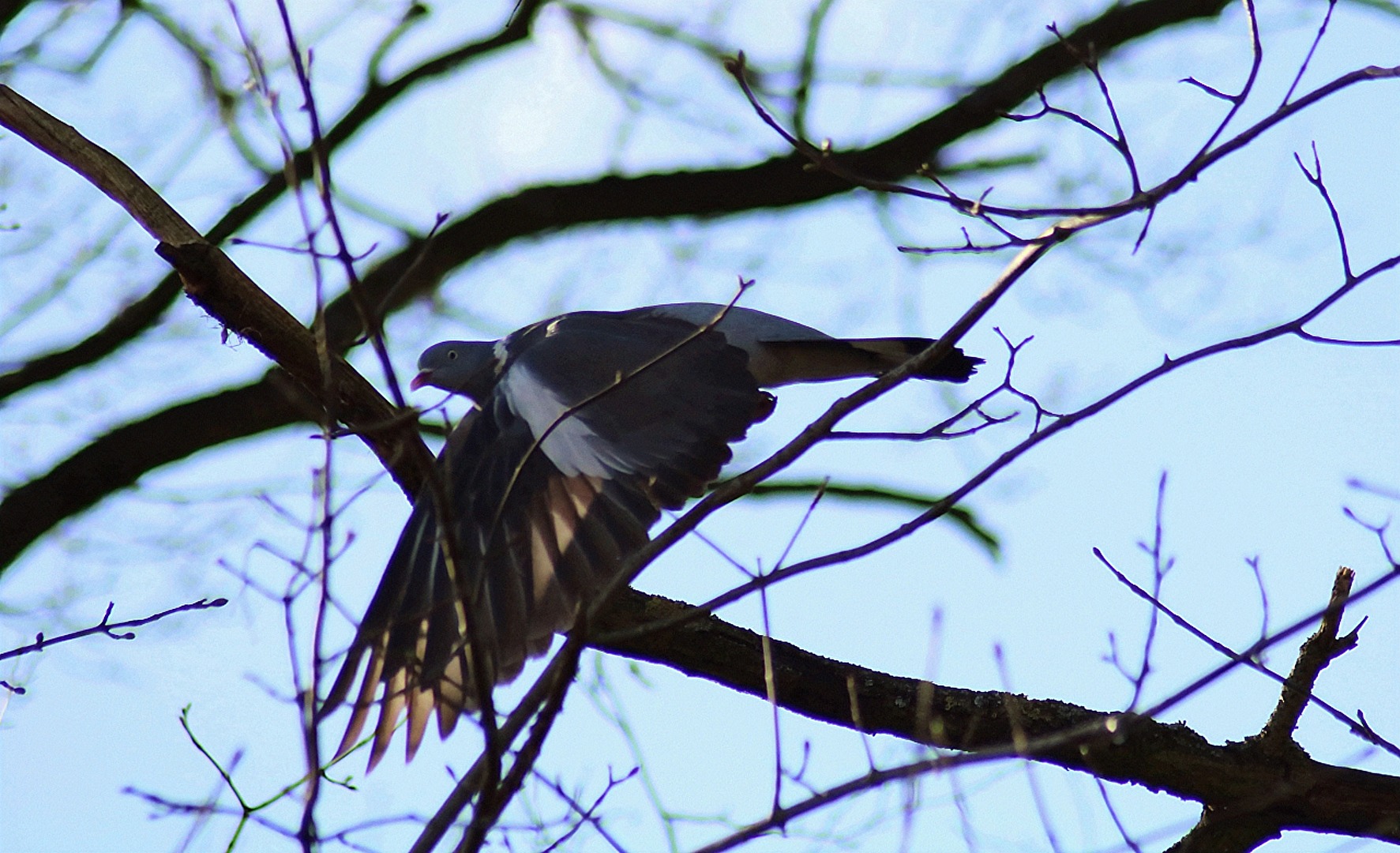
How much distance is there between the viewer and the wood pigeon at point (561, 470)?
2.56 meters

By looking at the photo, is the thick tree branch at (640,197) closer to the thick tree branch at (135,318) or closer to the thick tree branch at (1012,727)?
the thick tree branch at (135,318)

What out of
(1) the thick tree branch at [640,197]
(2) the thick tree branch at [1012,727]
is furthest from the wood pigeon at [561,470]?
(1) the thick tree branch at [640,197]

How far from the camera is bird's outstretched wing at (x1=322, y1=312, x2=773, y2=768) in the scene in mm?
2553

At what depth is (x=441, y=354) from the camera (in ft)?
14.4

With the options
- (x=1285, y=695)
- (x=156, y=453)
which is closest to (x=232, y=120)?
(x=156, y=453)

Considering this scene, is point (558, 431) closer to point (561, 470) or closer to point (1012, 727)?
point (561, 470)

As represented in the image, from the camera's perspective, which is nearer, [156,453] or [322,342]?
[322,342]

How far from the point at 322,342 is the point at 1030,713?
6.11 ft

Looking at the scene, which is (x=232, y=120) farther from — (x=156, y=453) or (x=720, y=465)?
(x=720, y=465)

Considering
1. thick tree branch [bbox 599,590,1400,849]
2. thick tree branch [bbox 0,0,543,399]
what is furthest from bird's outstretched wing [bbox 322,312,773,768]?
thick tree branch [bbox 0,0,543,399]

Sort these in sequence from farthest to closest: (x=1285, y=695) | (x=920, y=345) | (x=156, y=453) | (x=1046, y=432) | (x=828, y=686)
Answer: (x=156, y=453) → (x=920, y=345) → (x=828, y=686) → (x=1285, y=695) → (x=1046, y=432)

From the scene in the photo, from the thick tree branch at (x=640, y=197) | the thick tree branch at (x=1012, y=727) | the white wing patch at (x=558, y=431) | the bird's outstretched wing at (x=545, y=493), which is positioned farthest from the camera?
the thick tree branch at (x=640, y=197)

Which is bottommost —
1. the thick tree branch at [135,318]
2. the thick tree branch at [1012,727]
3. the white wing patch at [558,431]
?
the thick tree branch at [1012,727]

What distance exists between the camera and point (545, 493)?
2951 mm
